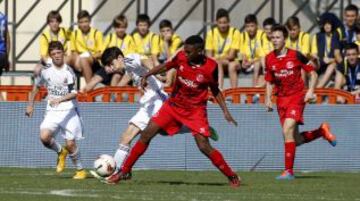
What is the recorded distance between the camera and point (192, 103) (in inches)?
597

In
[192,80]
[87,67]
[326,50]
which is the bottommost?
[192,80]

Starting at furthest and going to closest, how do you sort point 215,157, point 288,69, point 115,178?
point 288,69 < point 115,178 < point 215,157

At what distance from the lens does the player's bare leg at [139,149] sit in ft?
50.1

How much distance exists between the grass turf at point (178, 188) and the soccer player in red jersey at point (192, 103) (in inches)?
15.4

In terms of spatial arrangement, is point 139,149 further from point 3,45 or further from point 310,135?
point 3,45

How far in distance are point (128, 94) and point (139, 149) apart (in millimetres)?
5016

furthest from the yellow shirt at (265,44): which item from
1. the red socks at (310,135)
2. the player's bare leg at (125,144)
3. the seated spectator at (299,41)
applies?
the player's bare leg at (125,144)

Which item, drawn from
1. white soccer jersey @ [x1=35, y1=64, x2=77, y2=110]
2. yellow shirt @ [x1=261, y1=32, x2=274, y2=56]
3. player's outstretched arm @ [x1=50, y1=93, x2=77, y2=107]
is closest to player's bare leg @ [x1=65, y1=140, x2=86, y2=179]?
white soccer jersey @ [x1=35, y1=64, x2=77, y2=110]

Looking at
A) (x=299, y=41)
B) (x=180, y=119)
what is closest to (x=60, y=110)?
(x=180, y=119)

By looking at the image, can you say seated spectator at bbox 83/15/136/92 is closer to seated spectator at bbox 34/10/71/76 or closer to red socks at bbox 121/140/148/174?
seated spectator at bbox 34/10/71/76

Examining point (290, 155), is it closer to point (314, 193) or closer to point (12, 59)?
point (314, 193)

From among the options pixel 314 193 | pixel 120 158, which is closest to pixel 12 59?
pixel 120 158

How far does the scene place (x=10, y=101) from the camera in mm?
19953

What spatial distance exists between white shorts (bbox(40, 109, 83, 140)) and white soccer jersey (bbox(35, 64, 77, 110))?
0.08 meters
